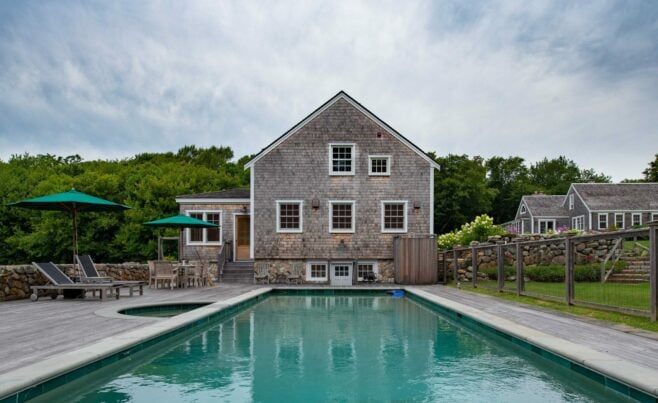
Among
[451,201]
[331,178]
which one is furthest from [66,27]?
[451,201]

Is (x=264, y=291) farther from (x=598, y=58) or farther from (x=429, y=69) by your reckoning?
(x=598, y=58)

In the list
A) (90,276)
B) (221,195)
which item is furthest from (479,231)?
(90,276)

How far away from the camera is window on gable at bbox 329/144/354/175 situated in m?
21.2

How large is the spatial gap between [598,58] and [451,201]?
2805 cm

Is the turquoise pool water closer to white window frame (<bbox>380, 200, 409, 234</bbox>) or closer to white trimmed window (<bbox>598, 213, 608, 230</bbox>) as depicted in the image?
white window frame (<bbox>380, 200, 409, 234</bbox>)

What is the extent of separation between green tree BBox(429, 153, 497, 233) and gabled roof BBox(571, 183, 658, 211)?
815cm

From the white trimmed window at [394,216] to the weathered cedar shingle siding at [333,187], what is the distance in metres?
0.20

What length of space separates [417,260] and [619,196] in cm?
3143

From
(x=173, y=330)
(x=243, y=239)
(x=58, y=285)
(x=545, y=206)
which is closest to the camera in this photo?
(x=173, y=330)

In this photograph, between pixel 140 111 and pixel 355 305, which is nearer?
pixel 355 305

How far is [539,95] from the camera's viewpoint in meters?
24.5

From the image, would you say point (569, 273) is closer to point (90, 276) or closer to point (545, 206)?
point (90, 276)

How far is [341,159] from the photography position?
2125cm

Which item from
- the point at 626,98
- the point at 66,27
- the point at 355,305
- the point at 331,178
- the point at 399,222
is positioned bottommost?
the point at 355,305
